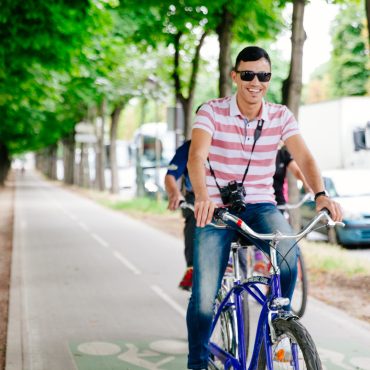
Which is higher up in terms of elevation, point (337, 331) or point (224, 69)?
point (224, 69)

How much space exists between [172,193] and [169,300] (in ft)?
12.2

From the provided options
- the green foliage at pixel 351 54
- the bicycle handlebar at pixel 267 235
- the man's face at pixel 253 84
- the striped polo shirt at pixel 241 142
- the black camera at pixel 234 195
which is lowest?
the bicycle handlebar at pixel 267 235

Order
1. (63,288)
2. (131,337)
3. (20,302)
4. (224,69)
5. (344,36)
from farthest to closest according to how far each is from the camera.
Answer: (344,36) → (224,69) → (63,288) → (20,302) → (131,337)

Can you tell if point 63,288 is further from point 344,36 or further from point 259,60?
point 344,36

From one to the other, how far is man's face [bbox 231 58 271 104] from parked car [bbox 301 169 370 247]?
9447 millimetres

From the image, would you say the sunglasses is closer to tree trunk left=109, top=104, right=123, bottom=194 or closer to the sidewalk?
the sidewalk

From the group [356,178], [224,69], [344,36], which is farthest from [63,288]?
[344,36]

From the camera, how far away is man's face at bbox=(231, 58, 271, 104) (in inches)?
154

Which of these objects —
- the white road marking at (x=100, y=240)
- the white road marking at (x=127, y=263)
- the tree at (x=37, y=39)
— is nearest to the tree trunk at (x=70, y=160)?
the tree at (x=37, y=39)

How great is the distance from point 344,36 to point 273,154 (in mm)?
41328

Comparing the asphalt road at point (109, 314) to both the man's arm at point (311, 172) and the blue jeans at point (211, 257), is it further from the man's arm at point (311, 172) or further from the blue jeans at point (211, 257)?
the man's arm at point (311, 172)

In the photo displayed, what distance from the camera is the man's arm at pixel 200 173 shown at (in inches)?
135

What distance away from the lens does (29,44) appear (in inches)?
469

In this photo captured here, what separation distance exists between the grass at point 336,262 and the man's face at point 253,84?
5862 millimetres
